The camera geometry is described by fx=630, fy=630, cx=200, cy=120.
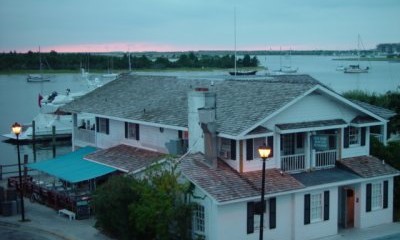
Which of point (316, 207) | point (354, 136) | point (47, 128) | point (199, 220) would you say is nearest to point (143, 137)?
point (199, 220)

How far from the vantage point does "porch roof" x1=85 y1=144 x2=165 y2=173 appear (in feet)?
90.6

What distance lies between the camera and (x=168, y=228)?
22000 mm

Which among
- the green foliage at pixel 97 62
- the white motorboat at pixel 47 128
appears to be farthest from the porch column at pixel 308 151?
the green foliage at pixel 97 62

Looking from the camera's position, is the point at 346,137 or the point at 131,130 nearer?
the point at 346,137

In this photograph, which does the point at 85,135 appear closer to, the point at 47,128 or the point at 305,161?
the point at 305,161

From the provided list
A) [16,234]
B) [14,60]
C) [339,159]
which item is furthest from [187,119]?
[14,60]

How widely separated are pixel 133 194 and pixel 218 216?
3.41 metres

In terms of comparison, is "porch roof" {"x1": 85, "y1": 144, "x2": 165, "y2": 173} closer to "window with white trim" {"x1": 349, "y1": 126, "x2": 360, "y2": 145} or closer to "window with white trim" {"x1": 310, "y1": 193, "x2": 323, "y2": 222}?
"window with white trim" {"x1": 310, "y1": 193, "x2": 323, "y2": 222}

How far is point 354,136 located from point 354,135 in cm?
5

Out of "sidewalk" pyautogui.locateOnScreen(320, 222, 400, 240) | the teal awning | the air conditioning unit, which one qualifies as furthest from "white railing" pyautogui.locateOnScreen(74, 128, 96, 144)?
"sidewalk" pyautogui.locateOnScreen(320, 222, 400, 240)

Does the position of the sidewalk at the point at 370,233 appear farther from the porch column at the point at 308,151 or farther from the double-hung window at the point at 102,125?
the double-hung window at the point at 102,125

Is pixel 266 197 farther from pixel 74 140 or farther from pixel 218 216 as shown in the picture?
pixel 74 140

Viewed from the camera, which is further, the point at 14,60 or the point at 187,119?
the point at 14,60

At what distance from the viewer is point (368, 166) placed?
26.4 m
